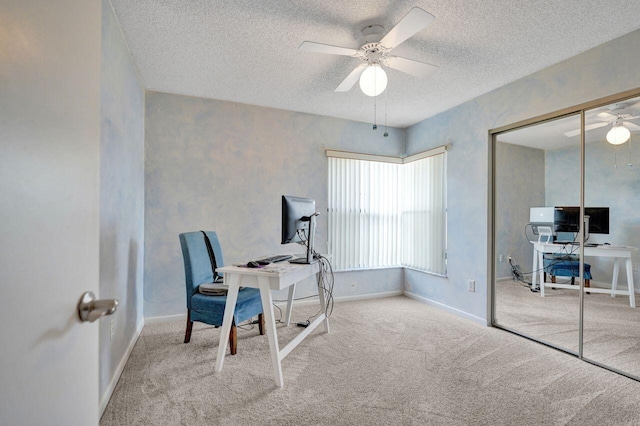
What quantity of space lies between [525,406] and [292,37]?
3021 millimetres

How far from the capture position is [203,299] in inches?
104

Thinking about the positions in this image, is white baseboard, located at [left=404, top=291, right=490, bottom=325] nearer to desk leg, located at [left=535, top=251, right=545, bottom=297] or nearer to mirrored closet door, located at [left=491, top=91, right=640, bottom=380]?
mirrored closet door, located at [left=491, top=91, right=640, bottom=380]

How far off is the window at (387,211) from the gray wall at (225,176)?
0.19 metres

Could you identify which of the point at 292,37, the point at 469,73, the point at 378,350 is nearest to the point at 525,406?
the point at 378,350

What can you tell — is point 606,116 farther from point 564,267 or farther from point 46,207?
point 46,207

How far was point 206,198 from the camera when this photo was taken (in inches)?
144

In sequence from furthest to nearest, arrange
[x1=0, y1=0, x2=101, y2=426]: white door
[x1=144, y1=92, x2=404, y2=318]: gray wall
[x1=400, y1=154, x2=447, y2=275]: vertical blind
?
[x1=400, y1=154, x2=447, y2=275]: vertical blind → [x1=144, y1=92, x2=404, y2=318]: gray wall → [x1=0, y1=0, x2=101, y2=426]: white door

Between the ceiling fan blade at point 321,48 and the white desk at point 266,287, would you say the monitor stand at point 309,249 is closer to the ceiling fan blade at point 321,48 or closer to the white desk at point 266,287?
the white desk at point 266,287

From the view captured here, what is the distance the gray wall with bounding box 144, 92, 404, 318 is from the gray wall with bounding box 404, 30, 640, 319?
1.23 meters

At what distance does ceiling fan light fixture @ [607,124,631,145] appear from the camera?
2377 millimetres

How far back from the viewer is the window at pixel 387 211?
4207 millimetres

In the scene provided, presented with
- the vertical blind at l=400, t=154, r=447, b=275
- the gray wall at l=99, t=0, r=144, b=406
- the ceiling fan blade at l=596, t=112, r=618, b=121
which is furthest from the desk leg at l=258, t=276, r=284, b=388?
the ceiling fan blade at l=596, t=112, r=618, b=121

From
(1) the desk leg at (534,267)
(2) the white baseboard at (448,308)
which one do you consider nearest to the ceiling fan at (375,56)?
(1) the desk leg at (534,267)

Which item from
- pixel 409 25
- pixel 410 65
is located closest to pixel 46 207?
pixel 409 25
